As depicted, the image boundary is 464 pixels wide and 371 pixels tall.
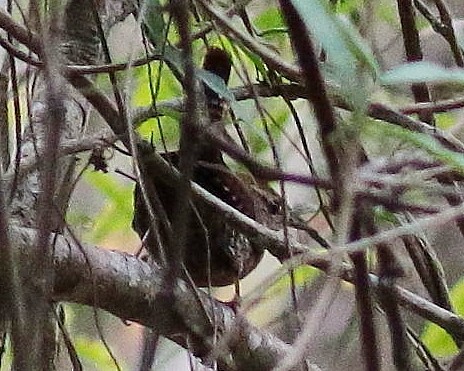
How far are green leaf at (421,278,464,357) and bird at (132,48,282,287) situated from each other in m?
0.14

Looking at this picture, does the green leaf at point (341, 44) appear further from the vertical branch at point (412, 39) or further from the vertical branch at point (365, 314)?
the vertical branch at point (412, 39)

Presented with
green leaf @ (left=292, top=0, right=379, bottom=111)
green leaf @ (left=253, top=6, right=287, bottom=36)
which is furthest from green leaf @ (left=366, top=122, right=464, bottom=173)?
green leaf @ (left=253, top=6, right=287, bottom=36)

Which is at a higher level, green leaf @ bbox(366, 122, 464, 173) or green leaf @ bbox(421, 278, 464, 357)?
green leaf @ bbox(366, 122, 464, 173)

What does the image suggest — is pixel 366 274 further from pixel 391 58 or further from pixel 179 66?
pixel 391 58

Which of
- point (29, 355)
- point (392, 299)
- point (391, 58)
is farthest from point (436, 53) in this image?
point (29, 355)

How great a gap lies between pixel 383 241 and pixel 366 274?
0.09 feet

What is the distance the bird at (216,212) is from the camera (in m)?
0.59

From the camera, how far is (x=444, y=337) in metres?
0.64

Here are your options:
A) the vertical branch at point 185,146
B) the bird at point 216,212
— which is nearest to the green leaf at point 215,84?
the bird at point 216,212

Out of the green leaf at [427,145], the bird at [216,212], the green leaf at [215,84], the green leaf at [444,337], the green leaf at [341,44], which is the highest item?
the green leaf at [341,44]

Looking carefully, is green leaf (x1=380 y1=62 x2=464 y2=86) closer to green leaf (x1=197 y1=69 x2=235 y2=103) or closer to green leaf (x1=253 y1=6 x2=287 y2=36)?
green leaf (x1=197 y1=69 x2=235 y2=103)

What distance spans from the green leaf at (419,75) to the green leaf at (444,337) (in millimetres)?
358

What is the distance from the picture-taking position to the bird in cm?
59

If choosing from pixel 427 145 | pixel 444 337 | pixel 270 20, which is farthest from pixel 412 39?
pixel 427 145
